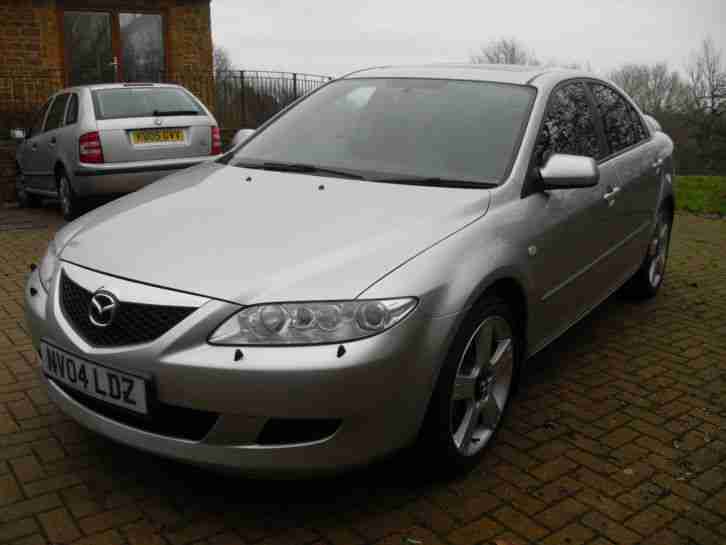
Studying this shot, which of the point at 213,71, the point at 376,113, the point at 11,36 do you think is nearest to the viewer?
the point at 376,113

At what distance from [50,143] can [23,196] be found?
7.08 ft

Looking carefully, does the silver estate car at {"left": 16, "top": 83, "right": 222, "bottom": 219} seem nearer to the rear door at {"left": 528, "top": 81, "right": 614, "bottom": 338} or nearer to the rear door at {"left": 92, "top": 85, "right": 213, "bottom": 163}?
the rear door at {"left": 92, "top": 85, "right": 213, "bottom": 163}

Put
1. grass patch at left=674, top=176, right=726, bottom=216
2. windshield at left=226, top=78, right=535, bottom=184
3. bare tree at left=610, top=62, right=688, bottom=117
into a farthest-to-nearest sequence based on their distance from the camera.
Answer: bare tree at left=610, top=62, right=688, bottom=117 → grass patch at left=674, top=176, right=726, bottom=216 → windshield at left=226, top=78, right=535, bottom=184

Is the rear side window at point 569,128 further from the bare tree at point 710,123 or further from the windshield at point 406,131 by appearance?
the bare tree at point 710,123

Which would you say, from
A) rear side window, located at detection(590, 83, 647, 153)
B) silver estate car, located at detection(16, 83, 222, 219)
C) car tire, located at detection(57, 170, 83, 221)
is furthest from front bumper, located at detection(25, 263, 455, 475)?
car tire, located at detection(57, 170, 83, 221)

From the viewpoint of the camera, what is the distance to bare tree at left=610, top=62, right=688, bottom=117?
149ft

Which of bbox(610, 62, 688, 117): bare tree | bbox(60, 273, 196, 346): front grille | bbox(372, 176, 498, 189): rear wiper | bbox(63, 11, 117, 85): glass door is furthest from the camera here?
bbox(610, 62, 688, 117): bare tree

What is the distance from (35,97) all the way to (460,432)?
15568 mm

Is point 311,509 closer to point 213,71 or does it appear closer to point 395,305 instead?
Answer: point 395,305

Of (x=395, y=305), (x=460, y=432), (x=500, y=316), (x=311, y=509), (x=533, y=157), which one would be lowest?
(x=311, y=509)

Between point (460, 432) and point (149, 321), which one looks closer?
point (149, 321)

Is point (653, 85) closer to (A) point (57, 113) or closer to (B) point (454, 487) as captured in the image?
(A) point (57, 113)

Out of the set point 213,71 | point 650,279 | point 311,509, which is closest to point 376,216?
point 311,509

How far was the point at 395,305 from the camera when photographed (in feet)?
8.84
